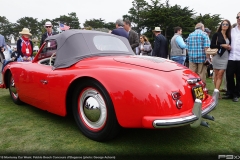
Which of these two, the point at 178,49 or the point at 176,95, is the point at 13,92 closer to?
the point at 176,95

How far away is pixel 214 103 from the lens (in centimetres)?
261

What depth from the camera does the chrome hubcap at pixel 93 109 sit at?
Answer: 2.32 m

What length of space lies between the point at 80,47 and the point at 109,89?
1.07 metres

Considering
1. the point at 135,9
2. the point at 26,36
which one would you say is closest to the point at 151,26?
the point at 135,9

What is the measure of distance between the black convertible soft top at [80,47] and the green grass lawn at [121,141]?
884 millimetres

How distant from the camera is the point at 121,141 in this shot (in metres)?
2.38

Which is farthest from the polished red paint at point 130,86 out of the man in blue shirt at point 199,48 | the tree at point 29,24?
the tree at point 29,24

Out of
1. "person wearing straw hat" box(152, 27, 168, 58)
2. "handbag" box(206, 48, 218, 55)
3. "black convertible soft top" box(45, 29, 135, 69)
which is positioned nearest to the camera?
"black convertible soft top" box(45, 29, 135, 69)

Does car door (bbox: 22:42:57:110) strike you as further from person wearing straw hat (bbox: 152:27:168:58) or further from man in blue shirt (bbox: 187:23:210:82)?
person wearing straw hat (bbox: 152:27:168:58)

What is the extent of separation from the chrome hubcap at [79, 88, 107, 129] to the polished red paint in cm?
21

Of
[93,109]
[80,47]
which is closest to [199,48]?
[80,47]

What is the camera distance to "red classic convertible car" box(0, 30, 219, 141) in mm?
1995

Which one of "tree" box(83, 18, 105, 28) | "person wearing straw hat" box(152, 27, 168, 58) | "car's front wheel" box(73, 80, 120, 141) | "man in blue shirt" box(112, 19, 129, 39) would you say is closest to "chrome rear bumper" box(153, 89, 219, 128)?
"car's front wheel" box(73, 80, 120, 141)

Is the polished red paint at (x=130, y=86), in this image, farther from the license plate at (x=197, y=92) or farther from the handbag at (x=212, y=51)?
the handbag at (x=212, y=51)
